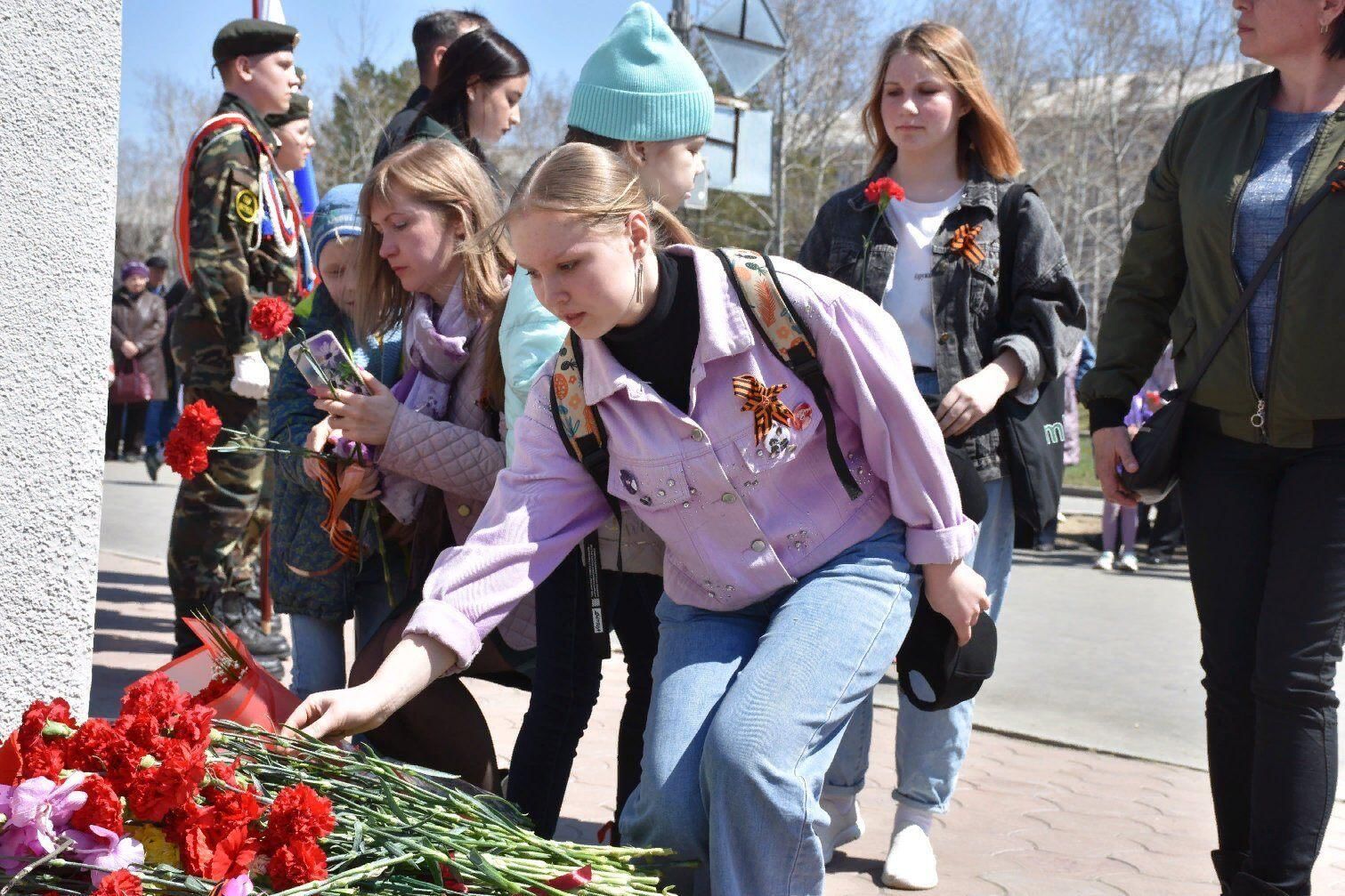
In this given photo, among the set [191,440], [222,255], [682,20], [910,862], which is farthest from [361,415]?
[682,20]

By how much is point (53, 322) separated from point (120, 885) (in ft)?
4.58

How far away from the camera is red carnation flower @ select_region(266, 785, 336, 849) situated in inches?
78.0

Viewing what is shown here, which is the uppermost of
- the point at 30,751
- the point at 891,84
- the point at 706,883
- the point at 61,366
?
the point at 891,84

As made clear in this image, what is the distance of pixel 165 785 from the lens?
2004 mm

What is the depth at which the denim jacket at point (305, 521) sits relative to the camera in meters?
3.48

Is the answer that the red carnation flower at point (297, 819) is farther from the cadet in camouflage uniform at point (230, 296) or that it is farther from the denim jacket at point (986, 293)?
the cadet in camouflage uniform at point (230, 296)

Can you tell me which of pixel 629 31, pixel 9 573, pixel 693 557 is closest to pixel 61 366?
pixel 9 573

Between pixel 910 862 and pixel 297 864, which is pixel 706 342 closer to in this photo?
pixel 297 864

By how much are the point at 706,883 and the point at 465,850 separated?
0.55 metres

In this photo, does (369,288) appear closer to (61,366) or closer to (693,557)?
(61,366)

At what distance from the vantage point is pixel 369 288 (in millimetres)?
3494

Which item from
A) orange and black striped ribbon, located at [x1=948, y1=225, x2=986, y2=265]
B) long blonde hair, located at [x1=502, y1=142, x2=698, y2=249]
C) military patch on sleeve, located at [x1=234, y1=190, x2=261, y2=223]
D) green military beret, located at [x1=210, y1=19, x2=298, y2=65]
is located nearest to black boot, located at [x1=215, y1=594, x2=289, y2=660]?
military patch on sleeve, located at [x1=234, y1=190, x2=261, y2=223]

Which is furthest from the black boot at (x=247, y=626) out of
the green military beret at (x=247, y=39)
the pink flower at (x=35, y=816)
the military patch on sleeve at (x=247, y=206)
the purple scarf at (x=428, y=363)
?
the pink flower at (x=35, y=816)

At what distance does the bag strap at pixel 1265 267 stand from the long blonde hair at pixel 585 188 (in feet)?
4.09
